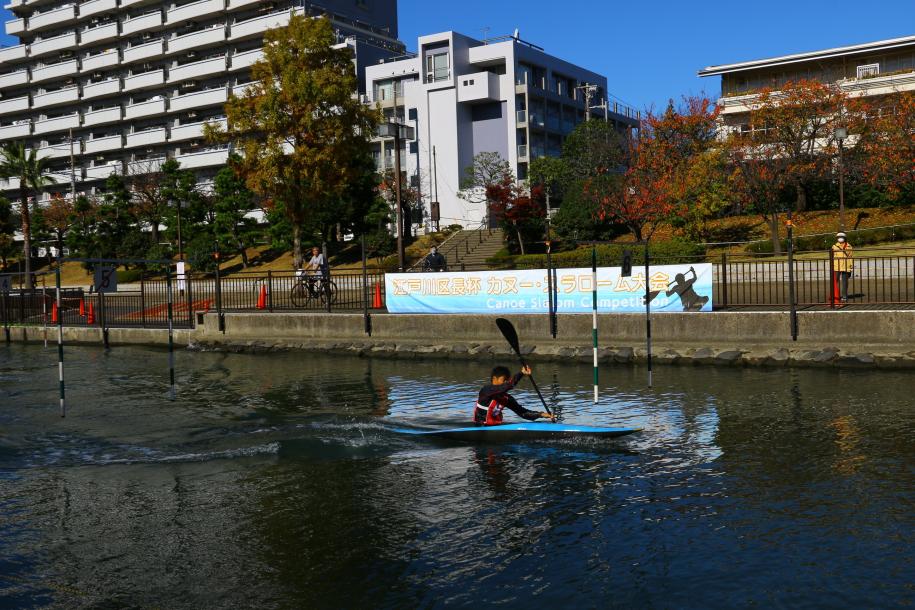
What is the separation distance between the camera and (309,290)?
30.1m

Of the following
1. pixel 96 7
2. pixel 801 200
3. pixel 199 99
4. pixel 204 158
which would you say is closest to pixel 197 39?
pixel 199 99

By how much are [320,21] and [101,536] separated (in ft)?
132

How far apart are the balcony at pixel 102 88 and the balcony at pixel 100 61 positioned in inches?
65.3

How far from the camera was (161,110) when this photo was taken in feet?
263

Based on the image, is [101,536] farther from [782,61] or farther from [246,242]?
[782,61]

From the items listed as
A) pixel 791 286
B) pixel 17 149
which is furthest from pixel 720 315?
pixel 17 149

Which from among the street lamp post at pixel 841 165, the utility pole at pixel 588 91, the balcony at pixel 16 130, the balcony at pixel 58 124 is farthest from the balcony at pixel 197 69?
the street lamp post at pixel 841 165

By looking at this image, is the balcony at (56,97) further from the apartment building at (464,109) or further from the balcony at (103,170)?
the apartment building at (464,109)

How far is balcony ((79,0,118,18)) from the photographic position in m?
84.4

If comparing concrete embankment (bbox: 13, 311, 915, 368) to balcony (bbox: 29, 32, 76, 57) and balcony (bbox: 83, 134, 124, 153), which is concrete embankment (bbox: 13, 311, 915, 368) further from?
balcony (bbox: 29, 32, 76, 57)

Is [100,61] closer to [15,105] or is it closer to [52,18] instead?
[52,18]

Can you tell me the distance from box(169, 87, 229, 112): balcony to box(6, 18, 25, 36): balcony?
1065 inches

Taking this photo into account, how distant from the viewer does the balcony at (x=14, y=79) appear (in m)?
91.9

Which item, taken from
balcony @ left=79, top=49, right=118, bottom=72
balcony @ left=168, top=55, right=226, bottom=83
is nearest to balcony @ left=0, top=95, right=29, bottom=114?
balcony @ left=79, top=49, right=118, bottom=72
